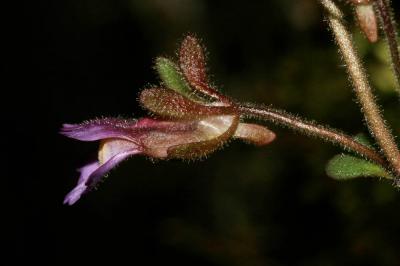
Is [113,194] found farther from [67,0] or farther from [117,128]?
[117,128]

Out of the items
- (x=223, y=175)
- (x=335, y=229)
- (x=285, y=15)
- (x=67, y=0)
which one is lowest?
(x=335, y=229)

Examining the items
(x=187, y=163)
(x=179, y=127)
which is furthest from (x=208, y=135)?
(x=187, y=163)

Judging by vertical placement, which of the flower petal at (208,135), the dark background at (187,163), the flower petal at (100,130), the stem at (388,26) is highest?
the dark background at (187,163)

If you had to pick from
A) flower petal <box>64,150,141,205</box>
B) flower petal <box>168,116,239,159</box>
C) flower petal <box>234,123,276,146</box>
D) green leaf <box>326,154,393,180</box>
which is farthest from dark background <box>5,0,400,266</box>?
flower petal <box>64,150,141,205</box>

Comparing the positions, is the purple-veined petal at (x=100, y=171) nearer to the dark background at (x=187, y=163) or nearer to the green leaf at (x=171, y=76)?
the green leaf at (x=171, y=76)

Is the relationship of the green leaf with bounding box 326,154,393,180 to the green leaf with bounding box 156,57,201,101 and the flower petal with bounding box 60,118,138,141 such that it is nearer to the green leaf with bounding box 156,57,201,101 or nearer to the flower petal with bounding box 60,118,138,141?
the green leaf with bounding box 156,57,201,101

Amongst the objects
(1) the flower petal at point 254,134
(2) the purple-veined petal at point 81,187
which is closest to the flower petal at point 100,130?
(2) the purple-veined petal at point 81,187

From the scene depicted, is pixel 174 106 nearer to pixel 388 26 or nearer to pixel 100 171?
pixel 100 171

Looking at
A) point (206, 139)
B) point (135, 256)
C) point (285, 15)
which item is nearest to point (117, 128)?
point (206, 139)
